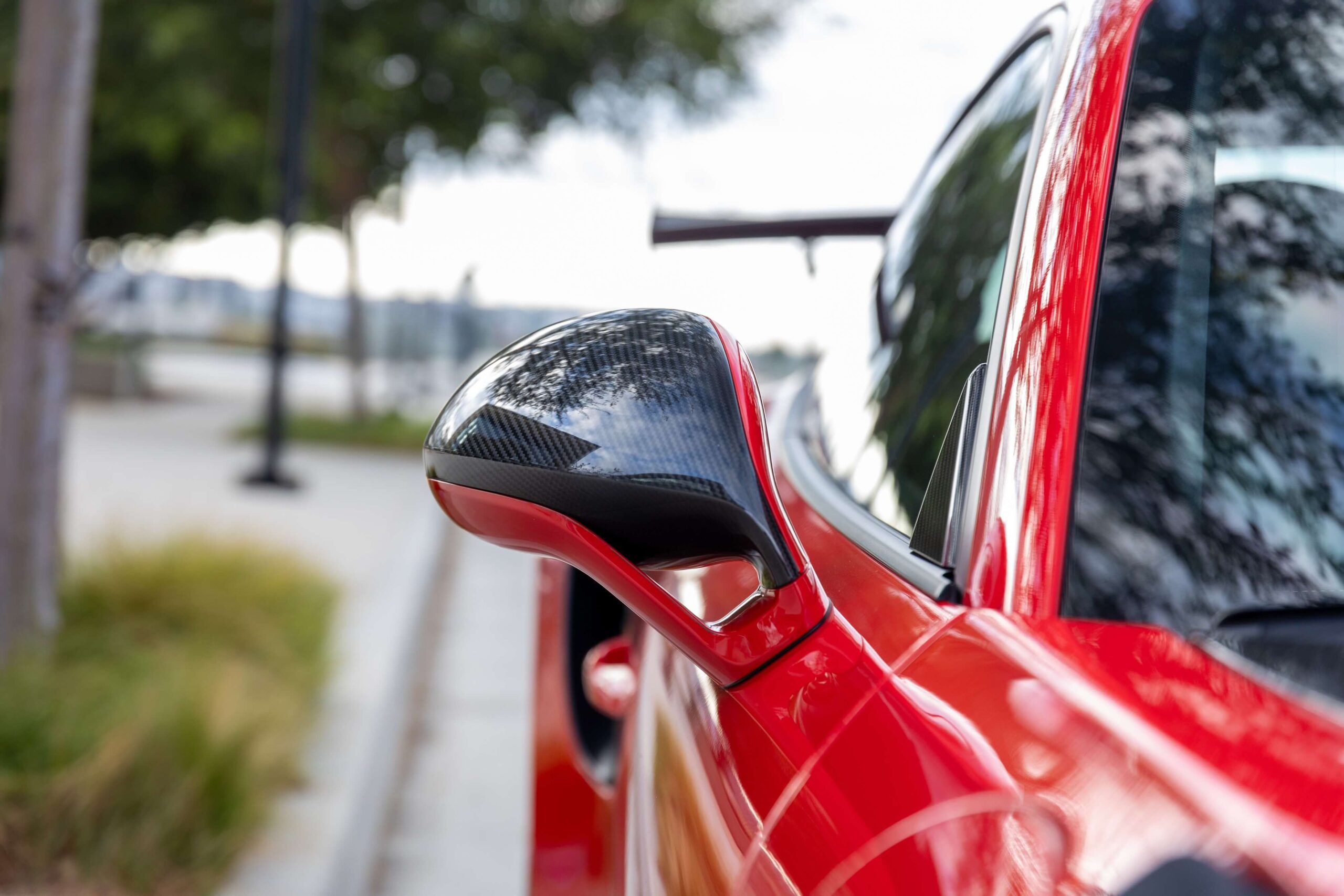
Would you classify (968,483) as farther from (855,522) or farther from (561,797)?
(561,797)

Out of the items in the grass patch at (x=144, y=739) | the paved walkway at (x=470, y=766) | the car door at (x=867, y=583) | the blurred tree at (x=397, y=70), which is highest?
the blurred tree at (x=397, y=70)

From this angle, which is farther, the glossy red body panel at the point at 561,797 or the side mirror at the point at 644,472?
the glossy red body panel at the point at 561,797

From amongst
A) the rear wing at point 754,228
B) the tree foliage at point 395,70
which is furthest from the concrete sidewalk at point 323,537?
the tree foliage at point 395,70

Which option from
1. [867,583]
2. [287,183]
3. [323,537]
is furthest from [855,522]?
[287,183]

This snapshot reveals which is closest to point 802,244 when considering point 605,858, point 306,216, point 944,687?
point 605,858

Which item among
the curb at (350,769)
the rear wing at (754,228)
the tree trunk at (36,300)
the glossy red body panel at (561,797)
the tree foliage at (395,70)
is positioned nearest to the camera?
the glossy red body panel at (561,797)

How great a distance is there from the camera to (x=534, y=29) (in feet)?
40.1

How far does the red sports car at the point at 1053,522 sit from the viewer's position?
2.47 feet

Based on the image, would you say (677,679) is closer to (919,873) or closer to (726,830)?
(726,830)

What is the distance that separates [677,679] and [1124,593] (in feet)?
2.06

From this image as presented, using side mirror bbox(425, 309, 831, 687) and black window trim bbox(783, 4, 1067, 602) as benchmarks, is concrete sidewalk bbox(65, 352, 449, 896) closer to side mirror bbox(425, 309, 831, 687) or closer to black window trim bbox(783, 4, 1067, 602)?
black window trim bbox(783, 4, 1067, 602)

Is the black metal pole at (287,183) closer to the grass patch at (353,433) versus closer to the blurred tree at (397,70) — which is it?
the blurred tree at (397,70)

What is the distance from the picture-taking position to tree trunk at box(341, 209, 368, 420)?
1447 cm

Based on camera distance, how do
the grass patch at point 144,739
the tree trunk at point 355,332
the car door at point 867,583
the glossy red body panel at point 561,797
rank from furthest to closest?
the tree trunk at point 355,332, the grass patch at point 144,739, the glossy red body panel at point 561,797, the car door at point 867,583
